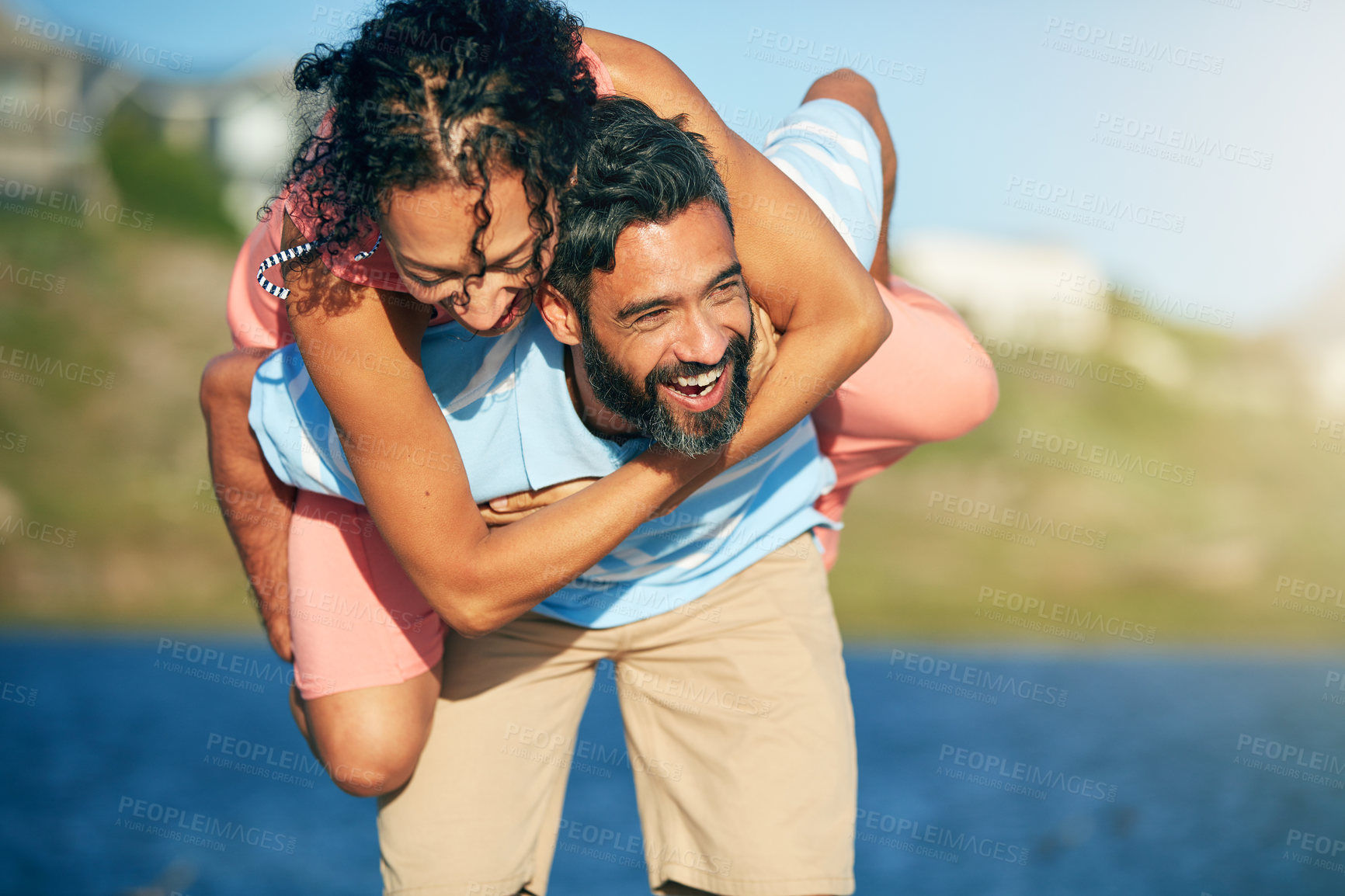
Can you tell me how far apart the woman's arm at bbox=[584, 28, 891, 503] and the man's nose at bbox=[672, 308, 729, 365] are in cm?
24

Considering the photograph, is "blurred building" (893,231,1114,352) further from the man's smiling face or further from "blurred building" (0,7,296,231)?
the man's smiling face

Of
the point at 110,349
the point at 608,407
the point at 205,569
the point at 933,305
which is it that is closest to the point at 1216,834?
the point at 933,305

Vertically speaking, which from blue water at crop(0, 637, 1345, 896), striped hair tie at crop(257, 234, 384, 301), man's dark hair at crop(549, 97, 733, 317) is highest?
man's dark hair at crop(549, 97, 733, 317)

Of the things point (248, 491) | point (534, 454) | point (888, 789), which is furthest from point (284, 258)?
point (888, 789)

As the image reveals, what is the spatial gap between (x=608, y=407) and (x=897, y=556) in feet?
81.8

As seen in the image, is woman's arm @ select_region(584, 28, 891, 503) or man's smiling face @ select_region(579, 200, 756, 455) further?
woman's arm @ select_region(584, 28, 891, 503)

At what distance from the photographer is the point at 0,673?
2138 cm

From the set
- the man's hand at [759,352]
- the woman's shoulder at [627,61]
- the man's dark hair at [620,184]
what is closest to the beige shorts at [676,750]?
the man's hand at [759,352]

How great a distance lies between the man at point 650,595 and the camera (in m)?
2.51

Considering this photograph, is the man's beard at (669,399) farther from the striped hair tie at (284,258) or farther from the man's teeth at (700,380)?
the striped hair tie at (284,258)

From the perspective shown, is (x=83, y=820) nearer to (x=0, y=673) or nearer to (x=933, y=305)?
(x=0, y=673)

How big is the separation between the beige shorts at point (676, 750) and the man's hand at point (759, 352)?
0.86m

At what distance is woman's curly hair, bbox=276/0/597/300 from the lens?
215 centimetres

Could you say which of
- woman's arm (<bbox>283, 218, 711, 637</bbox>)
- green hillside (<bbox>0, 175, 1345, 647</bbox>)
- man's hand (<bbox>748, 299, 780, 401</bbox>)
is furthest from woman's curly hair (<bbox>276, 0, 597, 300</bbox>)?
green hillside (<bbox>0, 175, 1345, 647</bbox>)
